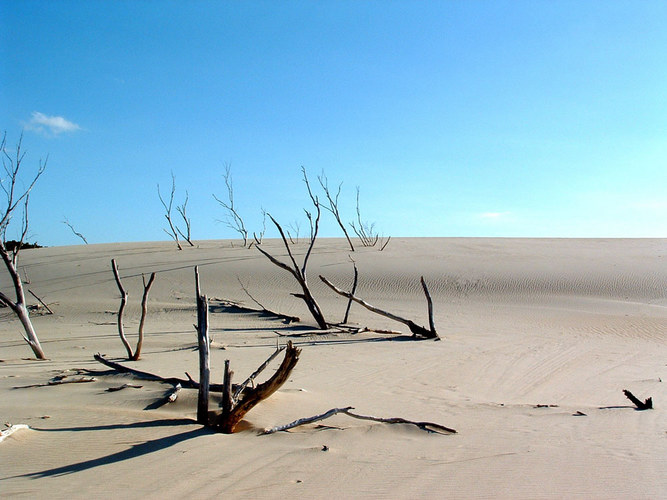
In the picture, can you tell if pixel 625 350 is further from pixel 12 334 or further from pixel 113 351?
pixel 12 334

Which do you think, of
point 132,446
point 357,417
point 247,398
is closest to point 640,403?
point 357,417

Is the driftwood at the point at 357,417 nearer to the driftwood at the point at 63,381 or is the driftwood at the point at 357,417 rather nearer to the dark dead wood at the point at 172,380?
the dark dead wood at the point at 172,380

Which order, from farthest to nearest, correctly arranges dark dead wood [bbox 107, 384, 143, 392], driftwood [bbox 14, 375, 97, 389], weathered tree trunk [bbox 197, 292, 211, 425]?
1. driftwood [bbox 14, 375, 97, 389]
2. dark dead wood [bbox 107, 384, 143, 392]
3. weathered tree trunk [bbox 197, 292, 211, 425]

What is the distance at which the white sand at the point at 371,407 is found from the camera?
3070 mm

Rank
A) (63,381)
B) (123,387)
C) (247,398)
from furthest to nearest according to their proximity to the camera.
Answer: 1. (63,381)
2. (123,387)
3. (247,398)

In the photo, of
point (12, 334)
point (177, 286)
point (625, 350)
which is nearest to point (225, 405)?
point (625, 350)

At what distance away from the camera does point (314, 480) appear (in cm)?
306

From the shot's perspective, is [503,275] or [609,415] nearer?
[609,415]

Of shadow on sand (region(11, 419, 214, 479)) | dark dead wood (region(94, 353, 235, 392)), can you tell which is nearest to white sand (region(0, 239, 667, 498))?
shadow on sand (region(11, 419, 214, 479))

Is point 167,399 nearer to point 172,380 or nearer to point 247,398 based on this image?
point 172,380

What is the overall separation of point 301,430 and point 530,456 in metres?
1.52

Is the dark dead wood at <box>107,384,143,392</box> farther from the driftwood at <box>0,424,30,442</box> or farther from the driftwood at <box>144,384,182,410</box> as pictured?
the driftwood at <box>0,424,30,442</box>

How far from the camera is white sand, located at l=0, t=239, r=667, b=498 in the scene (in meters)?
3.07

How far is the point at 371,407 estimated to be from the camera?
16.0 feet
